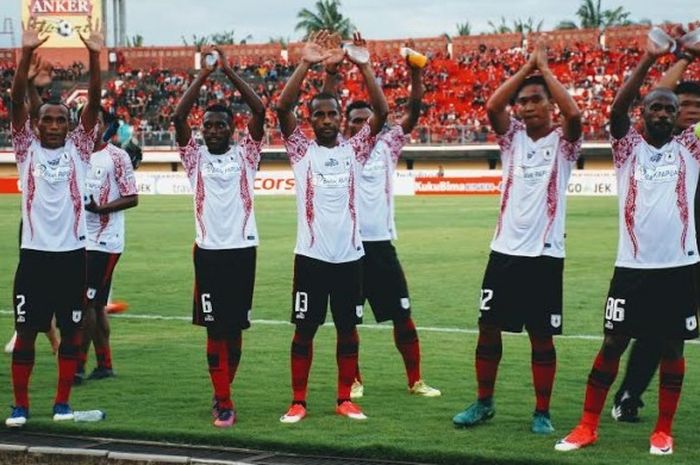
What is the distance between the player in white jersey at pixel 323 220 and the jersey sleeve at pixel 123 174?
2.58 metres

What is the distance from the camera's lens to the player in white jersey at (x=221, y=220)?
9430mm

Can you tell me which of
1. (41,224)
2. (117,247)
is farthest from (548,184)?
(117,247)

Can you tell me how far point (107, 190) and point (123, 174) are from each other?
21 centimetres

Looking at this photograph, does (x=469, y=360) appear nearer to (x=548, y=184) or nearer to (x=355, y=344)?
(x=355, y=344)

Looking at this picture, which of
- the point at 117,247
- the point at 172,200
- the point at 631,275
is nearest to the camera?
the point at 631,275

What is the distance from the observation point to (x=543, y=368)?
8969 mm

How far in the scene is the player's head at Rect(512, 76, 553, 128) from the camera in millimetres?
8844

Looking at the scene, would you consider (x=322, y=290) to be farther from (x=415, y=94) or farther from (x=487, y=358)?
(x=415, y=94)

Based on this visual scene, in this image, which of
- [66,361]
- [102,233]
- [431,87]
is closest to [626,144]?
[66,361]

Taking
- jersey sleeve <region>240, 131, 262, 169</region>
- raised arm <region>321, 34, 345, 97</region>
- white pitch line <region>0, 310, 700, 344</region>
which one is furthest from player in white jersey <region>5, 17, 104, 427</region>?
white pitch line <region>0, 310, 700, 344</region>

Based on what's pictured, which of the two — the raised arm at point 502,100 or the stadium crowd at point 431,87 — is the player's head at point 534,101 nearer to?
the raised arm at point 502,100

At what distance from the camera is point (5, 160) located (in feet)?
206

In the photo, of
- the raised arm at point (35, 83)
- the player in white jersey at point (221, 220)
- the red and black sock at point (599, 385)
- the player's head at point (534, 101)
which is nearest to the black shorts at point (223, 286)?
the player in white jersey at point (221, 220)

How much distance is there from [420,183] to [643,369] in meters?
42.5
